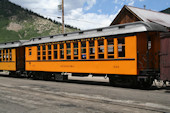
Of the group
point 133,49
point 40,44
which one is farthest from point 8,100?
point 40,44

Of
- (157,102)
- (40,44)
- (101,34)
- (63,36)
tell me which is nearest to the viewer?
(157,102)

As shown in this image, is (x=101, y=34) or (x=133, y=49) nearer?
(x=133, y=49)

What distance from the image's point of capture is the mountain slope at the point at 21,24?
471 ft

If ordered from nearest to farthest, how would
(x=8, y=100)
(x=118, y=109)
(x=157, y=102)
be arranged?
(x=118, y=109), (x=157, y=102), (x=8, y=100)

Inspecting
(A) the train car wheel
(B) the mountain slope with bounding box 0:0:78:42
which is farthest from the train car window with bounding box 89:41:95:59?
(B) the mountain slope with bounding box 0:0:78:42

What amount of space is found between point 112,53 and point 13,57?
11.8 metres

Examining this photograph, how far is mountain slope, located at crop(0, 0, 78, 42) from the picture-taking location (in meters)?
144

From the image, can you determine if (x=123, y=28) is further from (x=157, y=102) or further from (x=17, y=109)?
(x=17, y=109)

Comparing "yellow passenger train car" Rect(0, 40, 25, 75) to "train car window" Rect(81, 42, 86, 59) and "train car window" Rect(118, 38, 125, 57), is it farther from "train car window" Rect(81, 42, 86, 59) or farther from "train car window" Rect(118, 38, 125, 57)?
"train car window" Rect(118, 38, 125, 57)

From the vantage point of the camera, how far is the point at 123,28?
12727 millimetres

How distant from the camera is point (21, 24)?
157 metres

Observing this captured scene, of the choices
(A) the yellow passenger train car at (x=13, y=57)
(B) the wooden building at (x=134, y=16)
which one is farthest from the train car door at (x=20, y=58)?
(B) the wooden building at (x=134, y=16)

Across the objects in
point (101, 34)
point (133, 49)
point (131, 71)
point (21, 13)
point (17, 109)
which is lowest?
point (17, 109)

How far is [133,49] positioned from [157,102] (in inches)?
164
